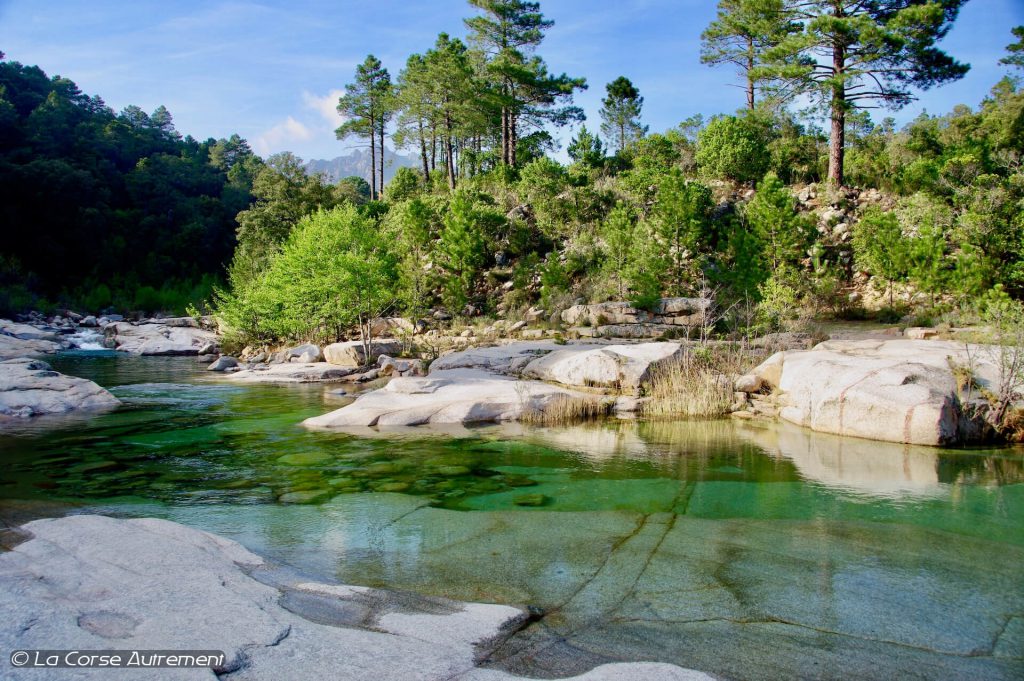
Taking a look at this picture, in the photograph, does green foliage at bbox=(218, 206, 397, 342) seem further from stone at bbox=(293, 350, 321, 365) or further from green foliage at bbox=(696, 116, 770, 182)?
green foliage at bbox=(696, 116, 770, 182)

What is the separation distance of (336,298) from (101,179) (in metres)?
41.2

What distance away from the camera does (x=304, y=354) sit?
20.0 m

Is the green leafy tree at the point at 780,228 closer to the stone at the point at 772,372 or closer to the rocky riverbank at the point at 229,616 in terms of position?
the stone at the point at 772,372

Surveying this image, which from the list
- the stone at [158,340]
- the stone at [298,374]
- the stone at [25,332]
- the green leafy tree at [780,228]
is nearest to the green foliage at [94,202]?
the stone at [25,332]

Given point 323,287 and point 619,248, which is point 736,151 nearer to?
point 619,248

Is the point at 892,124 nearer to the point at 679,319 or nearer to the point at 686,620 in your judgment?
the point at 679,319

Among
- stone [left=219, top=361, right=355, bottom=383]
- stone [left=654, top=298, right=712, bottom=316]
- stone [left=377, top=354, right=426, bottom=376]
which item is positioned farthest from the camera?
stone [left=654, top=298, right=712, bottom=316]

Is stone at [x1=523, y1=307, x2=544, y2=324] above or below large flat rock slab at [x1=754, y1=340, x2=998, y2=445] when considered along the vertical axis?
above

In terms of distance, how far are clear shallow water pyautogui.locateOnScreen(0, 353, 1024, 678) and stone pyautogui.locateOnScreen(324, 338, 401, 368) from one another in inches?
311

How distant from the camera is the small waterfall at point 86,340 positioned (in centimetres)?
2841

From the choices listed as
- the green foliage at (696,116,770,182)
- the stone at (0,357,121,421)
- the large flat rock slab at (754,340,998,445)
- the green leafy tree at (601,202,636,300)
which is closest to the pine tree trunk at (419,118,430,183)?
the green foliage at (696,116,770,182)

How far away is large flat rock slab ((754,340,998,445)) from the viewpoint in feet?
29.3

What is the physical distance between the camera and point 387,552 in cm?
500

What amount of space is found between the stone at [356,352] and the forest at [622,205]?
43.5 inches
